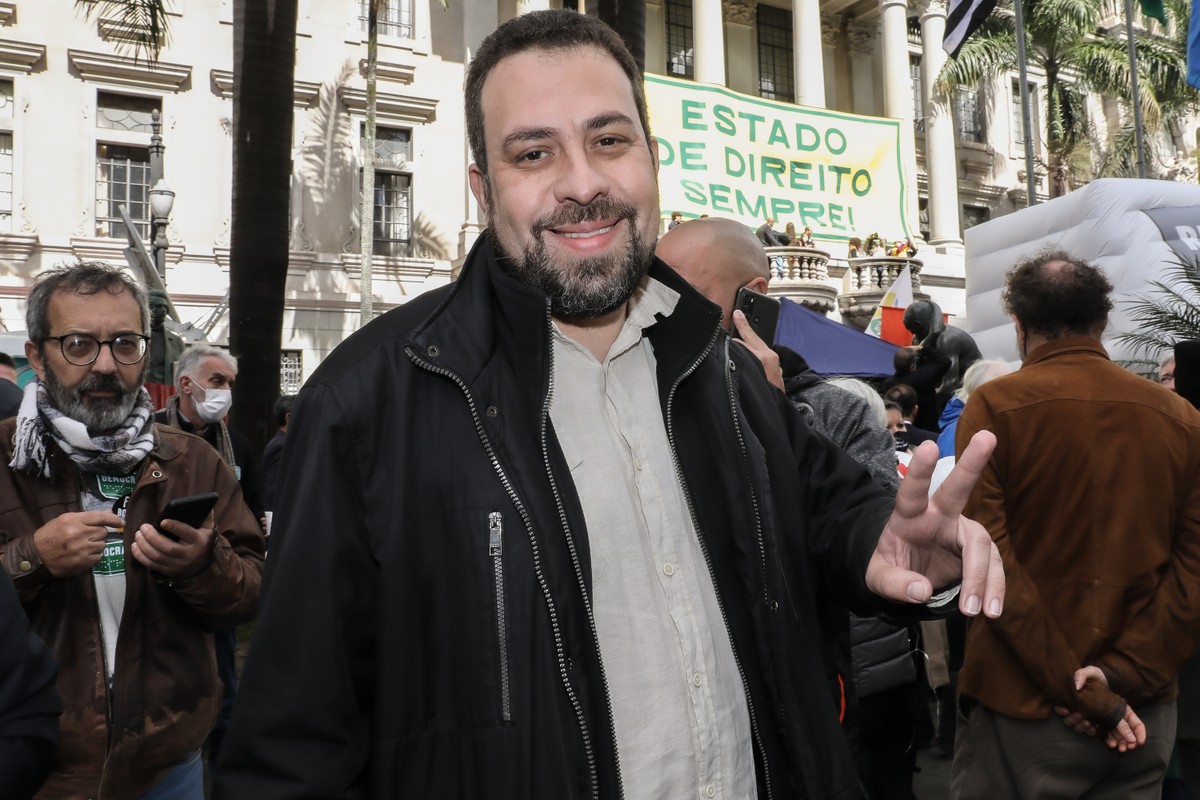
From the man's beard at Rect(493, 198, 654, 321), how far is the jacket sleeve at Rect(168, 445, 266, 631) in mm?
1289

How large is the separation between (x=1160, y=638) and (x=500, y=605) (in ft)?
7.09

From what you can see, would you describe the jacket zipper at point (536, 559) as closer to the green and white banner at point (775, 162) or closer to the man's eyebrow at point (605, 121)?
the man's eyebrow at point (605, 121)

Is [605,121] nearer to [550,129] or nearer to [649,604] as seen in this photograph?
[550,129]

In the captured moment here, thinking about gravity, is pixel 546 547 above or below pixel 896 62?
below

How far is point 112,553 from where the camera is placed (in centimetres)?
282

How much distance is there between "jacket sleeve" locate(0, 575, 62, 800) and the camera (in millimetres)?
A: 1716

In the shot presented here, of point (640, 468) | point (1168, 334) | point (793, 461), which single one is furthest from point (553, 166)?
point (1168, 334)

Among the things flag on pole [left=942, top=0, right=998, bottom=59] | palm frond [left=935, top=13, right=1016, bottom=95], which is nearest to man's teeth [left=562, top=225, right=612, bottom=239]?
flag on pole [left=942, top=0, right=998, bottom=59]

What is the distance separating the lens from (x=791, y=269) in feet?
76.4

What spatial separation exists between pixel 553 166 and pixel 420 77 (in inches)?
934

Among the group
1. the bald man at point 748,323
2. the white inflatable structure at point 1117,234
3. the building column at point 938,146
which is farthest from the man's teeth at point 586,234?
the building column at point 938,146

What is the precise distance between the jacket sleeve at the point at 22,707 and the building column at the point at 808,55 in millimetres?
28331

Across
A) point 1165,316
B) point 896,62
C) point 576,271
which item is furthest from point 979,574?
point 896,62

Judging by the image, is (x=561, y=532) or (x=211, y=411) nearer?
(x=561, y=532)
